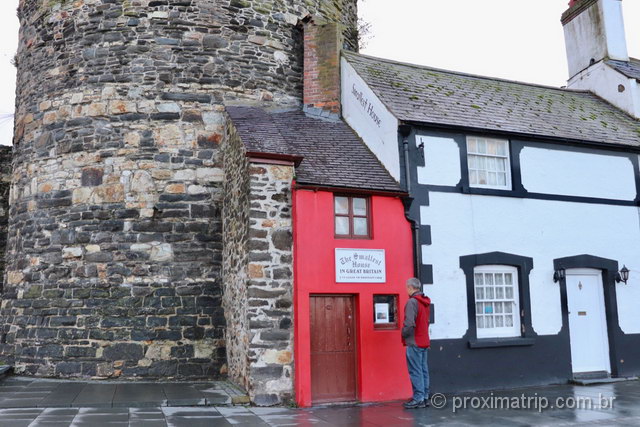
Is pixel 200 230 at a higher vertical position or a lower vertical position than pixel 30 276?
higher

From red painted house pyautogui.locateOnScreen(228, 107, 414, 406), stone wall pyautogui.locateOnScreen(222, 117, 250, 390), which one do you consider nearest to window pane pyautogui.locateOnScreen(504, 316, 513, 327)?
red painted house pyautogui.locateOnScreen(228, 107, 414, 406)

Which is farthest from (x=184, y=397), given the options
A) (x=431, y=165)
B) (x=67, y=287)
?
(x=431, y=165)

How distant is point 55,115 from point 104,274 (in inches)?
142

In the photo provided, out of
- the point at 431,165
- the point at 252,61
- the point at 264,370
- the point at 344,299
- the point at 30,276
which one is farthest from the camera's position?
the point at 252,61

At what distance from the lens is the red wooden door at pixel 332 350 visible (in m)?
9.20

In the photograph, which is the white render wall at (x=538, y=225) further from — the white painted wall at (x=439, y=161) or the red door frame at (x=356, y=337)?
the red door frame at (x=356, y=337)

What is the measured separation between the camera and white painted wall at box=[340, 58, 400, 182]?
35.3 feet

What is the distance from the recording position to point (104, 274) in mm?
11023

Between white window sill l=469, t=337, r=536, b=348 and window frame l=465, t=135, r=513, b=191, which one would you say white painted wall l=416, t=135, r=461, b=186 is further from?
white window sill l=469, t=337, r=536, b=348

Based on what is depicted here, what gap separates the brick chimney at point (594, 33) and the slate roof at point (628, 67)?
164 millimetres

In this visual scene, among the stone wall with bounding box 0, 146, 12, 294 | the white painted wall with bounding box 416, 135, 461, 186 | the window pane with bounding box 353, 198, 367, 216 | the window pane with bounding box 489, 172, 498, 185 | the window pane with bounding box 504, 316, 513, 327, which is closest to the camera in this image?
the window pane with bounding box 353, 198, 367, 216

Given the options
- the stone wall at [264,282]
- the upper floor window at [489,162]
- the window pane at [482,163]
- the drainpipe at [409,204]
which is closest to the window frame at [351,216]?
the drainpipe at [409,204]

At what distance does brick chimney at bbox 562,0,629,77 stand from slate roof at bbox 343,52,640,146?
1407 mm

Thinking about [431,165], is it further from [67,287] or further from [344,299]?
[67,287]
